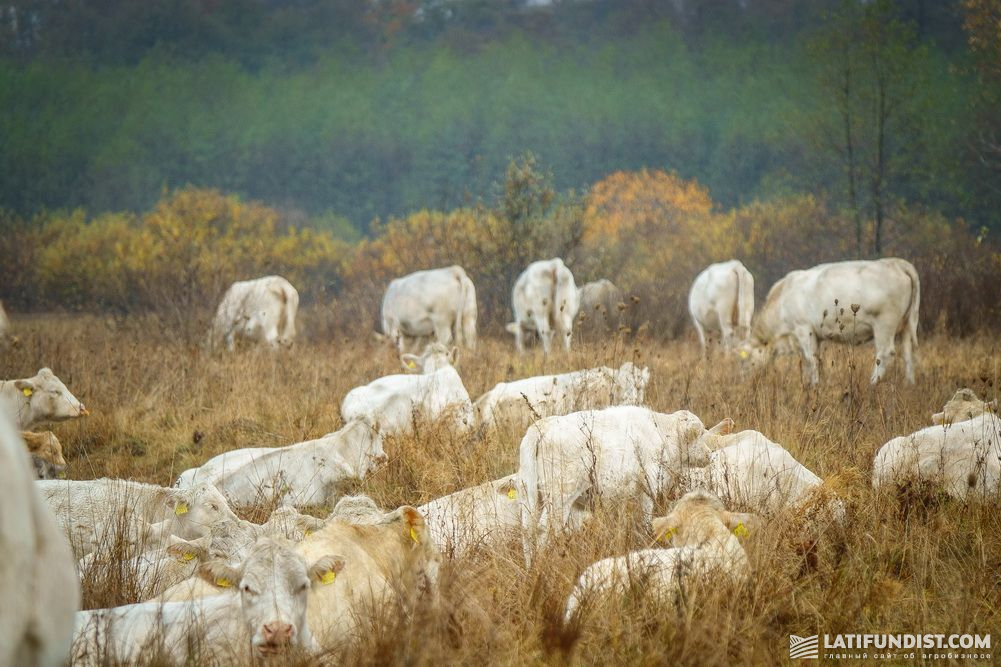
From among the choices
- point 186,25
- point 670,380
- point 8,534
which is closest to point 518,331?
point 670,380

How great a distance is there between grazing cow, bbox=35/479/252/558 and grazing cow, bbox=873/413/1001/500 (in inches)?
168

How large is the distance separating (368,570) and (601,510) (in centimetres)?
147

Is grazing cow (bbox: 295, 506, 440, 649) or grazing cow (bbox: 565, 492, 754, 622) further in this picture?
grazing cow (bbox: 565, 492, 754, 622)

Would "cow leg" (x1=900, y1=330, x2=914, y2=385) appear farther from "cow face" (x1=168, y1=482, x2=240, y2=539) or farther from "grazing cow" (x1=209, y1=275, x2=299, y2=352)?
"grazing cow" (x1=209, y1=275, x2=299, y2=352)

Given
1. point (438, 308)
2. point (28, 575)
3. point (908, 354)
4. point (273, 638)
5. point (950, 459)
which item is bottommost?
point (908, 354)

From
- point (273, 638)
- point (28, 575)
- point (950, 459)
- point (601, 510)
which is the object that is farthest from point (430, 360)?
point (28, 575)

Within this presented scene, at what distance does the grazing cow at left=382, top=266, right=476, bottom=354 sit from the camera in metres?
18.5

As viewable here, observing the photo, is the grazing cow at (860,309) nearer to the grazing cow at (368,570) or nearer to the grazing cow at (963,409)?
the grazing cow at (963,409)

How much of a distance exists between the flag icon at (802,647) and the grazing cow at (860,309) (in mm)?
9016

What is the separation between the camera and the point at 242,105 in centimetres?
6838

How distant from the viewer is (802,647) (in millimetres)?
4199

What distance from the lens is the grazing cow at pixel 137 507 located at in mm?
6035

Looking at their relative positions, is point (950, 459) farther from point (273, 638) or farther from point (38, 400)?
point (38, 400)

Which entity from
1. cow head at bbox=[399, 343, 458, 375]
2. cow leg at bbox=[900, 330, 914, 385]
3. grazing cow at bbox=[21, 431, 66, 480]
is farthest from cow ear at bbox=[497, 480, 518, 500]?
cow leg at bbox=[900, 330, 914, 385]
